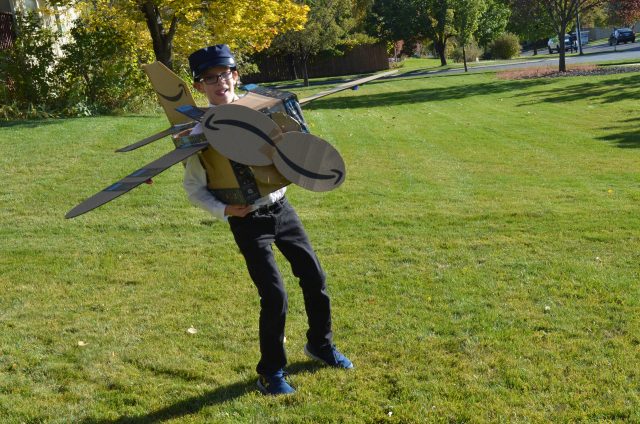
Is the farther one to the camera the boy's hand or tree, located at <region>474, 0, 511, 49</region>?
tree, located at <region>474, 0, 511, 49</region>

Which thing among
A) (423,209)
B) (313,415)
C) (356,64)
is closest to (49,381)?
(313,415)

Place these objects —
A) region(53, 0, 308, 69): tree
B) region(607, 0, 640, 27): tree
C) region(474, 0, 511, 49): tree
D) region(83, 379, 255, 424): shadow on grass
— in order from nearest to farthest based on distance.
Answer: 1. region(83, 379, 255, 424): shadow on grass
2. region(53, 0, 308, 69): tree
3. region(607, 0, 640, 27): tree
4. region(474, 0, 511, 49): tree

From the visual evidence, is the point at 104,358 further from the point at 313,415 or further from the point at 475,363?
the point at 475,363

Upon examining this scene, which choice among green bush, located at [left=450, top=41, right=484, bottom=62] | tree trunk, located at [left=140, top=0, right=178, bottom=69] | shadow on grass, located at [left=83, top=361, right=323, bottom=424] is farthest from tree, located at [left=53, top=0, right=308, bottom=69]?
green bush, located at [left=450, top=41, right=484, bottom=62]

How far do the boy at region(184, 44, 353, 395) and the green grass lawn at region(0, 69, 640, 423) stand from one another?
1.07 ft

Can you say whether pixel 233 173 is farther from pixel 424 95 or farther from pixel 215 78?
pixel 424 95

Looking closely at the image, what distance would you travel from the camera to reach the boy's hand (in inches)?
141

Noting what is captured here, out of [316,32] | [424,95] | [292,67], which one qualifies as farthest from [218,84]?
[292,67]

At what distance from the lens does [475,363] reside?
4.19 meters

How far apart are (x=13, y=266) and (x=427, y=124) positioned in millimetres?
10683

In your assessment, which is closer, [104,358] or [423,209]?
[104,358]

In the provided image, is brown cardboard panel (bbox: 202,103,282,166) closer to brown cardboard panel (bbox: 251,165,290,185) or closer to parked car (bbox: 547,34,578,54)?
brown cardboard panel (bbox: 251,165,290,185)

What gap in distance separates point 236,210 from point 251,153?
333 mm

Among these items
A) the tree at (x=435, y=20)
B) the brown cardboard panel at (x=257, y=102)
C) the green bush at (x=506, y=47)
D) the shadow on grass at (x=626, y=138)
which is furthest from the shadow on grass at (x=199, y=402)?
the green bush at (x=506, y=47)
